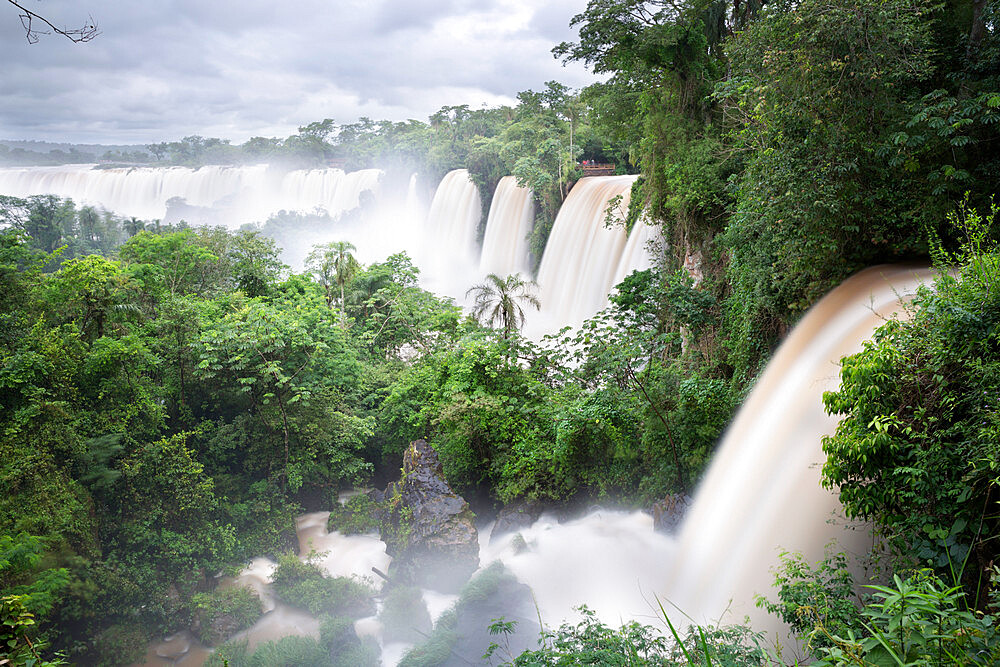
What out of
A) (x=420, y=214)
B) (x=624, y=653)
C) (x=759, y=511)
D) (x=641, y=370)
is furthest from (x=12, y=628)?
(x=420, y=214)

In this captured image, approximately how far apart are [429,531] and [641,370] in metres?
4.10

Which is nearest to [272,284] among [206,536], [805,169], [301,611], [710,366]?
[206,536]

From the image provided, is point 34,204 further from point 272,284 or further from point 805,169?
point 805,169

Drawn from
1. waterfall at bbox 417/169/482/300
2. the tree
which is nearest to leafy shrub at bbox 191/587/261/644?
the tree

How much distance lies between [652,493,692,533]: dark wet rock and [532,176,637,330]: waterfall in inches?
277

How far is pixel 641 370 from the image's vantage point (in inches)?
330

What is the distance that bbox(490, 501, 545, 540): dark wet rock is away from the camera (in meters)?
8.77

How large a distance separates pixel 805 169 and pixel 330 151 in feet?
157

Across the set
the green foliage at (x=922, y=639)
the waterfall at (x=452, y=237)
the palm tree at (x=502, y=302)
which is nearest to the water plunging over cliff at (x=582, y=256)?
the palm tree at (x=502, y=302)

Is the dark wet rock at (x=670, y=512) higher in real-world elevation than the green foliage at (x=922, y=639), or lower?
lower

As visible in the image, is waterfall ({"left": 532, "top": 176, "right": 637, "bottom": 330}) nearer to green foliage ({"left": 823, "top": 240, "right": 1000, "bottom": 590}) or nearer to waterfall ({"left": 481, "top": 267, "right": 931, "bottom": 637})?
waterfall ({"left": 481, "top": 267, "right": 931, "bottom": 637})

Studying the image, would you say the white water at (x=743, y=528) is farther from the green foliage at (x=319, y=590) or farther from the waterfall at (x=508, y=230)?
the waterfall at (x=508, y=230)

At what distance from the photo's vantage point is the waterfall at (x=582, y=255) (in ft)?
46.2

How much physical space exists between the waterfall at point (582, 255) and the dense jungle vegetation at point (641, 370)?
1520 mm
